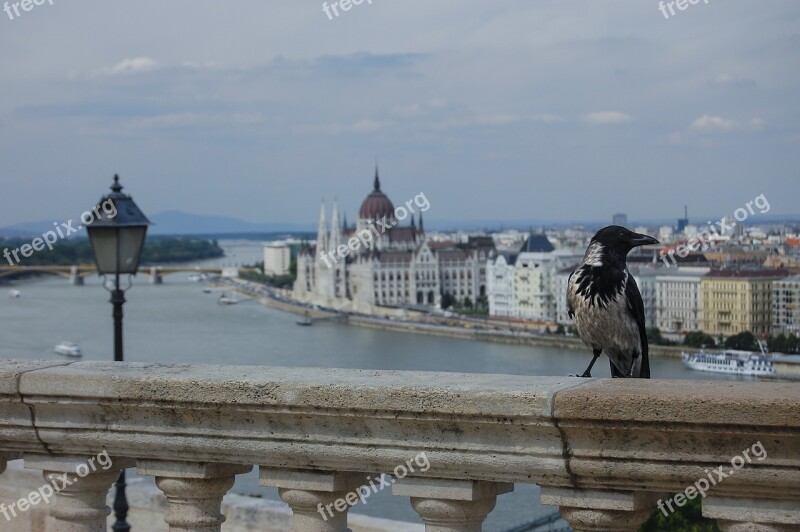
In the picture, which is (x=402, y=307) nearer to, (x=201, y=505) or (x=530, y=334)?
(x=530, y=334)

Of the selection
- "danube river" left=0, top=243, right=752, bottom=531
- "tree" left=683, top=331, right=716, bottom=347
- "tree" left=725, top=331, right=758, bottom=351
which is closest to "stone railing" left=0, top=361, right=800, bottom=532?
"danube river" left=0, top=243, right=752, bottom=531

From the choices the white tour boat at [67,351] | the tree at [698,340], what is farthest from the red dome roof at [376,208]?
the white tour boat at [67,351]

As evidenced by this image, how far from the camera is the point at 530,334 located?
1647 inches

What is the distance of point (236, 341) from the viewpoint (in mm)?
34594

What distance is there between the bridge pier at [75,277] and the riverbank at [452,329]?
352 inches

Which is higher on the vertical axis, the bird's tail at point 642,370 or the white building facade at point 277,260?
the bird's tail at point 642,370

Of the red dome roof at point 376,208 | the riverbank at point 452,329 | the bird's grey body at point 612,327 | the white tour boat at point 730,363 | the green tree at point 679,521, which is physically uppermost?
the red dome roof at point 376,208

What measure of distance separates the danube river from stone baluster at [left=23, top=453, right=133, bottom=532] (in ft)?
56.8

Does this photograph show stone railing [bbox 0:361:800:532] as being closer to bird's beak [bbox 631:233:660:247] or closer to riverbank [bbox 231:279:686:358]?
bird's beak [bbox 631:233:660:247]

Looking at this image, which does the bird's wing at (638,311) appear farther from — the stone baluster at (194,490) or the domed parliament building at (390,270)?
the domed parliament building at (390,270)

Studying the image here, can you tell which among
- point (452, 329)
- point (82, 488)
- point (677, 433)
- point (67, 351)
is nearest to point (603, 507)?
point (677, 433)

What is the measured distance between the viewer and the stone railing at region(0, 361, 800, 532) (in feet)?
4.09

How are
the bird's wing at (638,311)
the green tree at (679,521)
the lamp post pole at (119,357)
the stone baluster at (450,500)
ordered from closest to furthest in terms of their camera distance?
the stone baluster at (450,500)
the bird's wing at (638,311)
the lamp post pole at (119,357)
the green tree at (679,521)

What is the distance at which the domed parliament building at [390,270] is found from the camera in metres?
62.0
